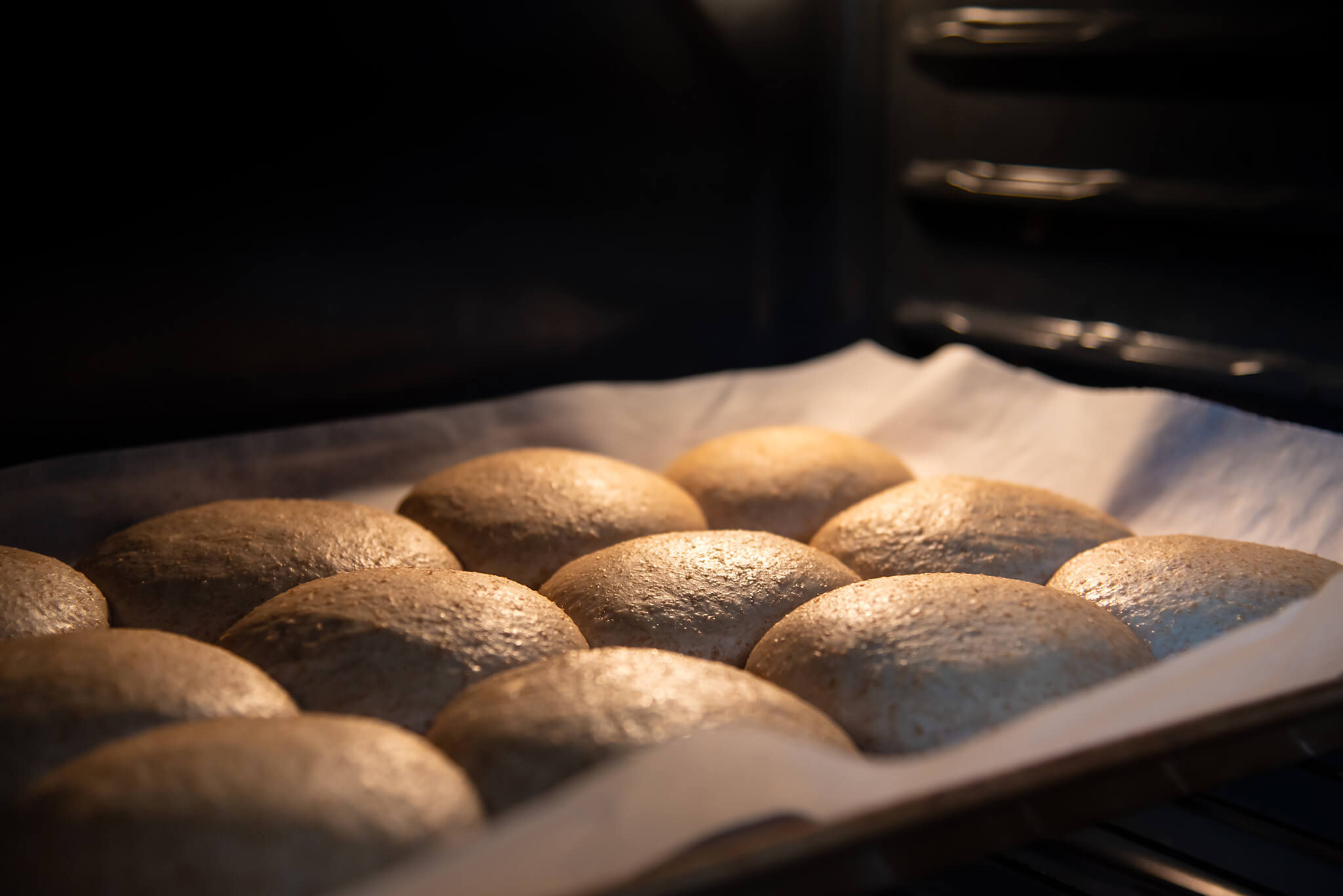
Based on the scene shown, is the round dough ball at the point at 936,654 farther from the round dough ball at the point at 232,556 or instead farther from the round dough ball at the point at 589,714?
the round dough ball at the point at 232,556

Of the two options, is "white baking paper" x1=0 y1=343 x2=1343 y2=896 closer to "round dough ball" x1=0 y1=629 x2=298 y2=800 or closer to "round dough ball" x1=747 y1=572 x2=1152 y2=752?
"round dough ball" x1=747 y1=572 x2=1152 y2=752

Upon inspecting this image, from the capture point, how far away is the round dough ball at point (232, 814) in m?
0.63

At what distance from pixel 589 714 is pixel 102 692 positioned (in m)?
0.36

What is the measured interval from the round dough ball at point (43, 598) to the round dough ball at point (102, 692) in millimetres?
136

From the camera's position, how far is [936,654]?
2.97 ft

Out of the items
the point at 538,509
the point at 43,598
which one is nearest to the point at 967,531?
the point at 538,509

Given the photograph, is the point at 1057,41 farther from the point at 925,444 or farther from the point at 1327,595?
the point at 1327,595

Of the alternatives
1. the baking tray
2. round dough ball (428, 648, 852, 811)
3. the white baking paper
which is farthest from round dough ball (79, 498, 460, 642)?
the baking tray

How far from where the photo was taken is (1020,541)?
124 centimetres

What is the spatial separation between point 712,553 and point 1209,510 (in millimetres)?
649

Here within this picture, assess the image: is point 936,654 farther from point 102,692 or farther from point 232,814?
point 102,692

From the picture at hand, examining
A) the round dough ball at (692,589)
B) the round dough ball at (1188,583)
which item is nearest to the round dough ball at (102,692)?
the round dough ball at (692,589)

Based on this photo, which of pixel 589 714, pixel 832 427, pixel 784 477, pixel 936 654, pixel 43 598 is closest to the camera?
pixel 589 714

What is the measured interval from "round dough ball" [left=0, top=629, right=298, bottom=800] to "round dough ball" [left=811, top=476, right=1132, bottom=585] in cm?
67
